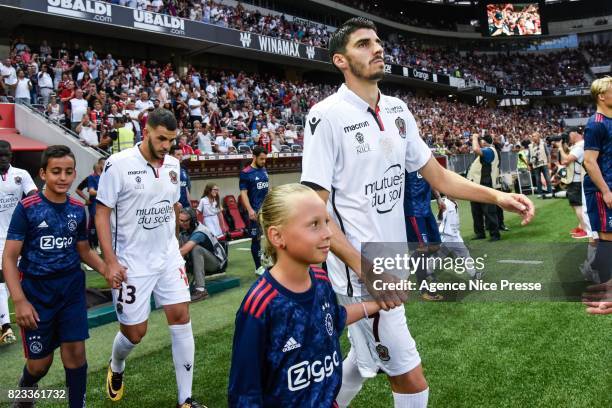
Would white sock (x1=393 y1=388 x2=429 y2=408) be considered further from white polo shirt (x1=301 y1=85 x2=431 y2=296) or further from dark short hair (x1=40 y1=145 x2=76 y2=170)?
dark short hair (x1=40 y1=145 x2=76 y2=170)

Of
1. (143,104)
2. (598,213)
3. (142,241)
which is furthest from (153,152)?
(143,104)

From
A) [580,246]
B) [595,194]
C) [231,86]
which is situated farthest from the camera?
[231,86]

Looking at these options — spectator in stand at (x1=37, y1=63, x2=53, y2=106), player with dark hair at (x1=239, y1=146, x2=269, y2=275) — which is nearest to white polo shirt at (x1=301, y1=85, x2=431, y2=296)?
player with dark hair at (x1=239, y1=146, x2=269, y2=275)

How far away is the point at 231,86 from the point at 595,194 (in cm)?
2176

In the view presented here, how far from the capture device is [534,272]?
2.20m

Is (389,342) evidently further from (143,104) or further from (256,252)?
(143,104)

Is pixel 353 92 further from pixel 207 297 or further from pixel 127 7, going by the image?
pixel 127 7

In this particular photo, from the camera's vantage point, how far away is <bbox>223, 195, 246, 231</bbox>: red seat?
15.5 m

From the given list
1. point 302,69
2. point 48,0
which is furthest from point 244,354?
point 302,69

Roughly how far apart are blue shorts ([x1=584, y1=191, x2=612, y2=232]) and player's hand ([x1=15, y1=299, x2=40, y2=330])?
494cm

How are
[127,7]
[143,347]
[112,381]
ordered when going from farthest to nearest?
[127,7]
[143,347]
[112,381]

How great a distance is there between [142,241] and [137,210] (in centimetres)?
27

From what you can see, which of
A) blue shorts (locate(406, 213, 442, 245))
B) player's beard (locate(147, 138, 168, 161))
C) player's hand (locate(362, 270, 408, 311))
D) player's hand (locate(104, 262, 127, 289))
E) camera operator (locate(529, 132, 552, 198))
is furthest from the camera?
camera operator (locate(529, 132, 552, 198))

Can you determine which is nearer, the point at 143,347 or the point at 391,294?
the point at 391,294
